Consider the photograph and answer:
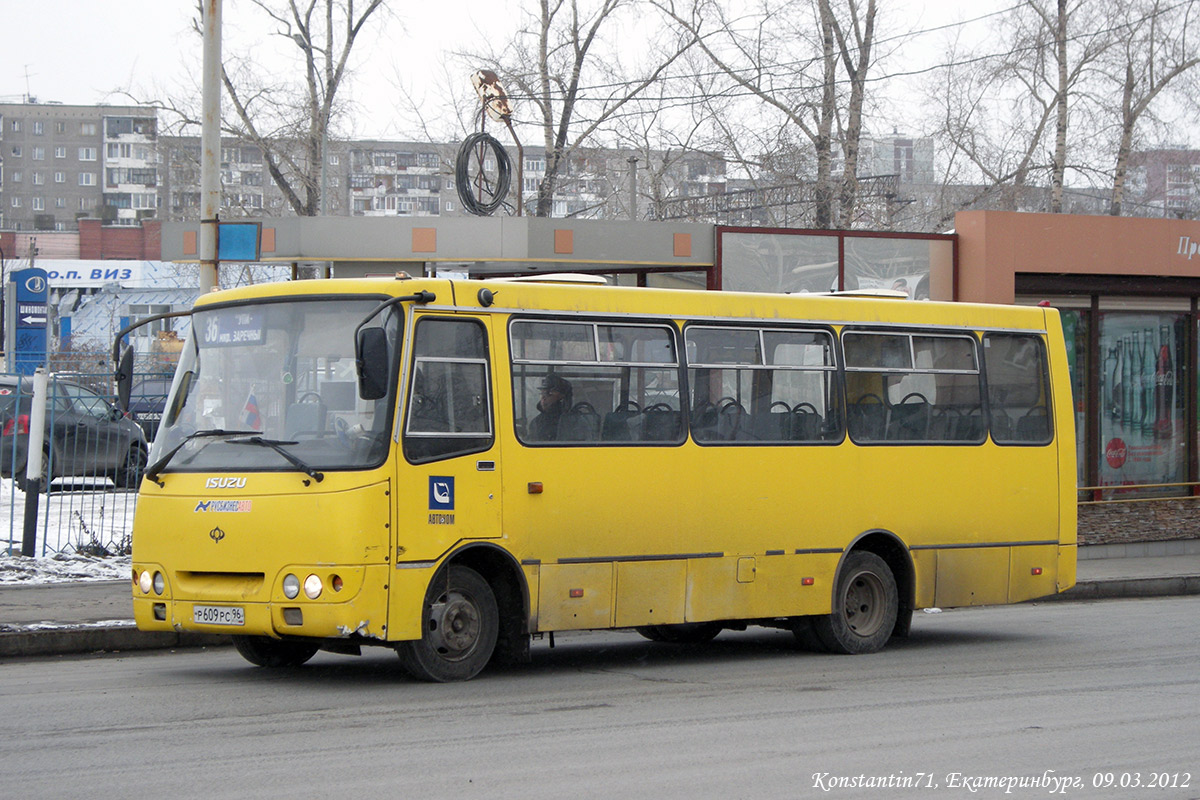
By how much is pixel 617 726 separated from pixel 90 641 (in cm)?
521

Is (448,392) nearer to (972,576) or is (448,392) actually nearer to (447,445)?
(447,445)

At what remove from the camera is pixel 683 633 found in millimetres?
12398

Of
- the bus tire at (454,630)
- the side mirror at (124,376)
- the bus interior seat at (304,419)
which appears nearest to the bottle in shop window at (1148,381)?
the bus tire at (454,630)

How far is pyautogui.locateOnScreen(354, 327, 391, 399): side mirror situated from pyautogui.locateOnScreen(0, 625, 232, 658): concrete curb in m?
4.01

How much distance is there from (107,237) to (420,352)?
3248 inches

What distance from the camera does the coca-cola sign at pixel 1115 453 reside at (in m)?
22.5

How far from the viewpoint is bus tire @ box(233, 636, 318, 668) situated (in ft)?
32.9

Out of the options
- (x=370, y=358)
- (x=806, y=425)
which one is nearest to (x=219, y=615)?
(x=370, y=358)

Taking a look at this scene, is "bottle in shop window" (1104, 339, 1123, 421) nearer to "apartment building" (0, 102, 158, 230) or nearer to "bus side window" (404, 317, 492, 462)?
"bus side window" (404, 317, 492, 462)

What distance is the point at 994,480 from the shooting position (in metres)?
12.4

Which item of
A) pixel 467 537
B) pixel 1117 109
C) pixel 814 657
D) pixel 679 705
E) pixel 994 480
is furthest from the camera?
pixel 1117 109

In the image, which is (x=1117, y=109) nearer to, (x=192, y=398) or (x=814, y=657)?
(x=814, y=657)

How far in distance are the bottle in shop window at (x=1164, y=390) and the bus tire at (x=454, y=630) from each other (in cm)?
1645

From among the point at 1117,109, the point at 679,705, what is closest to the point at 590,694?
the point at 679,705
